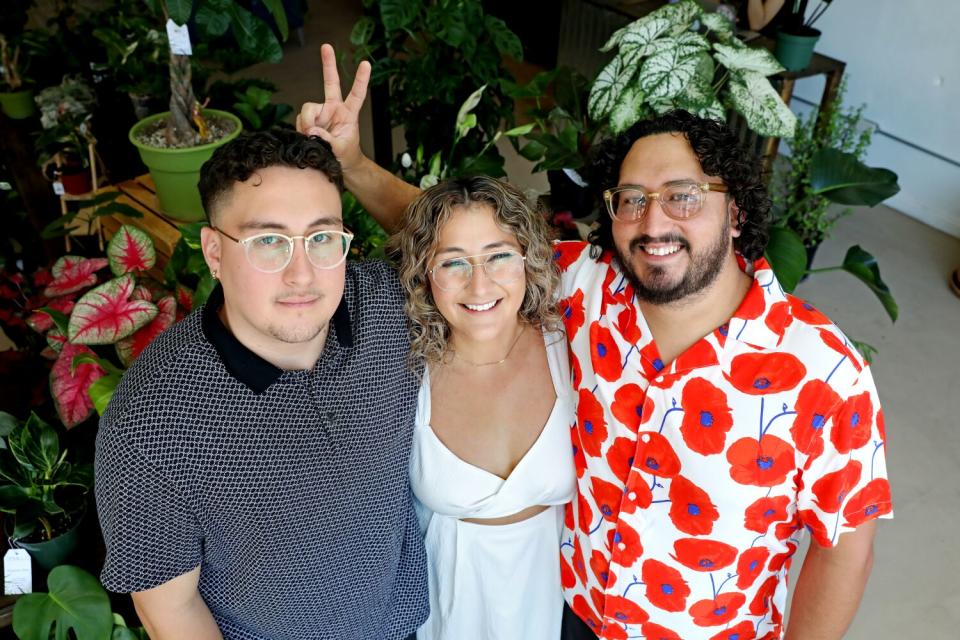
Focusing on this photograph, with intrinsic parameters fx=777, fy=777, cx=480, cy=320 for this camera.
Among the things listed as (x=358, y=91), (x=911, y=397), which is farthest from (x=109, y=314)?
(x=911, y=397)

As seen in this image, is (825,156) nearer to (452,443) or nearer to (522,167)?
(452,443)

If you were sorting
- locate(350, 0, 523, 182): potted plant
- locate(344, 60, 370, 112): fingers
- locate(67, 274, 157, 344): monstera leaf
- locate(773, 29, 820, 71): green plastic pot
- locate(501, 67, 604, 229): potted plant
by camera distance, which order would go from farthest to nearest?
locate(773, 29, 820, 71): green plastic pot < locate(350, 0, 523, 182): potted plant < locate(501, 67, 604, 229): potted plant < locate(67, 274, 157, 344): monstera leaf < locate(344, 60, 370, 112): fingers

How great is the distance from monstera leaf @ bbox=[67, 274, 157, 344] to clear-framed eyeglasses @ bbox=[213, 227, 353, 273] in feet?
1.98

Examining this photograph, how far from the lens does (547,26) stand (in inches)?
242

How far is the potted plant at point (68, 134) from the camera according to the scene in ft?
9.93

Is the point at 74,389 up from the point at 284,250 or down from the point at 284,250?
down

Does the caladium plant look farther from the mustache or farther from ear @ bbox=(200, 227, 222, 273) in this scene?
the mustache

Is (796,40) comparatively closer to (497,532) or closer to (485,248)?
(485,248)

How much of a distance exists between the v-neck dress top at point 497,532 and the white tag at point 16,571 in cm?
88

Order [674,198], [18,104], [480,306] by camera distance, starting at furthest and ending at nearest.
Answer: [18,104]
[480,306]
[674,198]

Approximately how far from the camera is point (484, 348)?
5.57ft

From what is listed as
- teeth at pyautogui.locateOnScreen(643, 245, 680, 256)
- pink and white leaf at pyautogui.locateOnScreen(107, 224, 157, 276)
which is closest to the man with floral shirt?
teeth at pyautogui.locateOnScreen(643, 245, 680, 256)

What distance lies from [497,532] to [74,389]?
3.42ft

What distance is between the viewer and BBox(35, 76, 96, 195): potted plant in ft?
9.93
